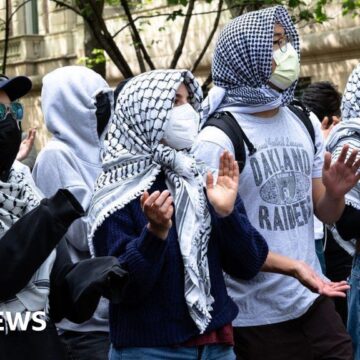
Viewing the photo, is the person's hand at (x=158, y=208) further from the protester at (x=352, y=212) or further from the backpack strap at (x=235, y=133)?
the protester at (x=352, y=212)

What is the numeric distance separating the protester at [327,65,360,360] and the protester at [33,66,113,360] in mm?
1183

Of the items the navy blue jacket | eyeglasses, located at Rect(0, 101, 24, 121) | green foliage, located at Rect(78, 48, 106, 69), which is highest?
eyeglasses, located at Rect(0, 101, 24, 121)

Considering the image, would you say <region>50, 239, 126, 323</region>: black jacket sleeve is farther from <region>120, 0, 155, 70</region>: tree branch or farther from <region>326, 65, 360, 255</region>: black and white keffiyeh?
<region>120, 0, 155, 70</region>: tree branch

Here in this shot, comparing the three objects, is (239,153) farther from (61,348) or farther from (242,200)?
(61,348)

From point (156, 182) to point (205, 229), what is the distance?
10.3 inches

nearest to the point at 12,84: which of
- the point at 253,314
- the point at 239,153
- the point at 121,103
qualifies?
the point at 121,103

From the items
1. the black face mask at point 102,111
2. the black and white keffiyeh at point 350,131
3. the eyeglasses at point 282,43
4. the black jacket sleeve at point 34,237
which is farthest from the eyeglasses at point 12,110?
the black and white keffiyeh at point 350,131

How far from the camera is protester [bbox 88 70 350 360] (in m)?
4.09

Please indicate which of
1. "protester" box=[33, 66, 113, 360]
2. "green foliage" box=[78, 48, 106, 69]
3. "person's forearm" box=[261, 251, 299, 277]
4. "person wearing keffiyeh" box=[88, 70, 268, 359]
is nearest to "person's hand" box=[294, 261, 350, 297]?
"person's forearm" box=[261, 251, 299, 277]

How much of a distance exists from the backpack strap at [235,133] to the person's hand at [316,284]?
54cm

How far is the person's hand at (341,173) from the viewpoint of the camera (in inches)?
191

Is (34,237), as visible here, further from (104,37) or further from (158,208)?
(104,37)

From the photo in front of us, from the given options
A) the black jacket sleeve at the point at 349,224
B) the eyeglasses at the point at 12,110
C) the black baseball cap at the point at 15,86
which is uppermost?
the black baseball cap at the point at 15,86

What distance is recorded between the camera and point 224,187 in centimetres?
427
